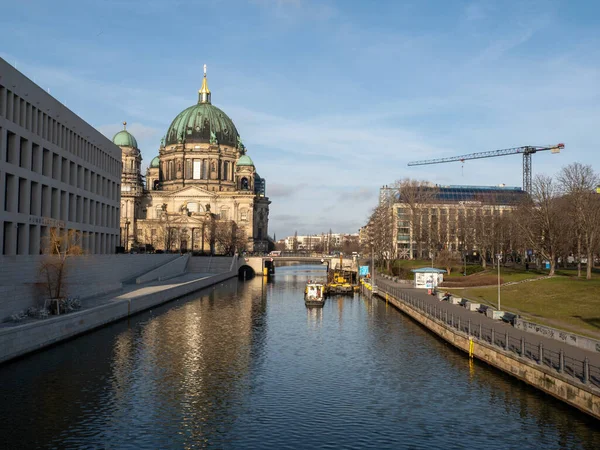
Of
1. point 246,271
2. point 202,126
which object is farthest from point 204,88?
point 246,271

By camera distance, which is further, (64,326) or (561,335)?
(64,326)

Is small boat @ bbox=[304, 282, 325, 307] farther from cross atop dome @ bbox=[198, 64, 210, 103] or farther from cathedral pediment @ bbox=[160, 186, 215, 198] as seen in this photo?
cross atop dome @ bbox=[198, 64, 210, 103]

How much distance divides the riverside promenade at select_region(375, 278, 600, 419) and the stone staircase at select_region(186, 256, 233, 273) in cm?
7544

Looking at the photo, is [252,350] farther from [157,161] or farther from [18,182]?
[157,161]

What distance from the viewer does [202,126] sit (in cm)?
18475

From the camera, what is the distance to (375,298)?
84750mm

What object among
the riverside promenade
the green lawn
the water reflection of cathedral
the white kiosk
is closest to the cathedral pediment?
the water reflection of cathedral

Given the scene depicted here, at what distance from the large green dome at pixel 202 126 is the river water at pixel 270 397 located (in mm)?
139317

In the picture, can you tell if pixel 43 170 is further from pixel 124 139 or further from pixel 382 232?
pixel 124 139

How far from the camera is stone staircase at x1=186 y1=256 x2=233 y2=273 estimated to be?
403ft

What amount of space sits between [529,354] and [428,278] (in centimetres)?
4445

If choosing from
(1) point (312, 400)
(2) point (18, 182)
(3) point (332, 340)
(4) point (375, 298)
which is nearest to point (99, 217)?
(2) point (18, 182)

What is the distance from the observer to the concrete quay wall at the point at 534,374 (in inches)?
1000

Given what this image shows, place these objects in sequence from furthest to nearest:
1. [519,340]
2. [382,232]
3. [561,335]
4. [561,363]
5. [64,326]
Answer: [382,232] < [64,326] < [519,340] < [561,335] < [561,363]
